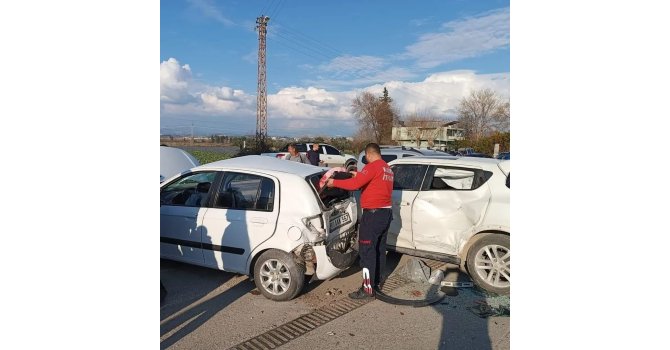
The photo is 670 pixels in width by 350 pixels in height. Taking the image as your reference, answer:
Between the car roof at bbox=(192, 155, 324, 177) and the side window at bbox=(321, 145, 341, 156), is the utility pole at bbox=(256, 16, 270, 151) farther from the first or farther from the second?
the car roof at bbox=(192, 155, 324, 177)

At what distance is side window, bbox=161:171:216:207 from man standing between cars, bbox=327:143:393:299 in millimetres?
1683

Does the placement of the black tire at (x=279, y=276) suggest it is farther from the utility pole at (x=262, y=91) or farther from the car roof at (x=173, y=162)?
the utility pole at (x=262, y=91)

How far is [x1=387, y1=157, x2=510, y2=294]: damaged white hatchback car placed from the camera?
4754 millimetres

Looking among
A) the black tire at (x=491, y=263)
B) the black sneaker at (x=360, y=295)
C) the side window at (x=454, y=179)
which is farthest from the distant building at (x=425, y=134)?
the black sneaker at (x=360, y=295)

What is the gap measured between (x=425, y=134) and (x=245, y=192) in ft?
149

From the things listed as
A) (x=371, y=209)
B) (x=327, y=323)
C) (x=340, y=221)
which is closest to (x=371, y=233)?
(x=371, y=209)

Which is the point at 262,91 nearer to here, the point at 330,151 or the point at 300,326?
the point at 330,151

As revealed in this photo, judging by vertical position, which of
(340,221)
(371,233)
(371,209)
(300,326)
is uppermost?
(371,209)

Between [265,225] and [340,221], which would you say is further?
[340,221]

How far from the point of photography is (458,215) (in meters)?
5.02

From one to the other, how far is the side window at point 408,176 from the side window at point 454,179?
15cm

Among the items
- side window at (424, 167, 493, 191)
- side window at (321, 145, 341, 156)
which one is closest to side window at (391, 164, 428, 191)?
side window at (424, 167, 493, 191)
